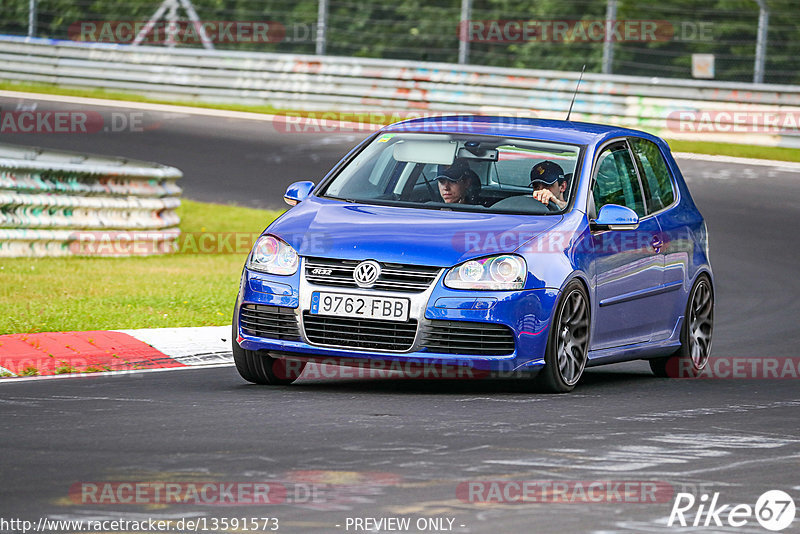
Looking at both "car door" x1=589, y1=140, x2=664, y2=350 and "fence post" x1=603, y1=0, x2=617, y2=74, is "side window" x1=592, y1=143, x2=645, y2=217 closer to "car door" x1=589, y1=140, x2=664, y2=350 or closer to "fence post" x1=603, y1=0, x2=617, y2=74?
"car door" x1=589, y1=140, x2=664, y2=350

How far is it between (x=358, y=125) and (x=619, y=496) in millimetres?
22006

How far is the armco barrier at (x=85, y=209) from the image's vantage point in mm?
15883

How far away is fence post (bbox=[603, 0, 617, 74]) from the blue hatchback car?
14.8m

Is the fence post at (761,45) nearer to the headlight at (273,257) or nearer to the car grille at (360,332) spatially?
the headlight at (273,257)

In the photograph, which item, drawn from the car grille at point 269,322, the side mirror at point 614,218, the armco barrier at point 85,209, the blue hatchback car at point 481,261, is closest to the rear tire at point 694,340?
the blue hatchback car at point 481,261

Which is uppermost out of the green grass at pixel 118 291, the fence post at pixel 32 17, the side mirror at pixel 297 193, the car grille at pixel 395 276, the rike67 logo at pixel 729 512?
the fence post at pixel 32 17

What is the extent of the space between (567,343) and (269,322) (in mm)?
1708

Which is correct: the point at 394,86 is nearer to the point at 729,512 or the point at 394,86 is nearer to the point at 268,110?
the point at 268,110

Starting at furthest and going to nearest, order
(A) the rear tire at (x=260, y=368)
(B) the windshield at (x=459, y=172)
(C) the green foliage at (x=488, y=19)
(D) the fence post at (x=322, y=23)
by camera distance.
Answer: (C) the green foliage at (x=488, y=19) < (D) the fence post at (x=322, y=23) < (B) the windshield at (x=459, y=172) < (A) the rear tire at (x=260, y=368)

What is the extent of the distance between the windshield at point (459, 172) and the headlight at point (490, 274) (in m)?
0.92

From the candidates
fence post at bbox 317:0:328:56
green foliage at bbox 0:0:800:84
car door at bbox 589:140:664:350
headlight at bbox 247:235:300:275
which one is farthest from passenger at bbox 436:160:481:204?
fence post at bbox 317:0:328:56

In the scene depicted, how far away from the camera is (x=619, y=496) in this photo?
626 cm

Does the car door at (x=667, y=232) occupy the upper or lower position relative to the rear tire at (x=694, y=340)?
upper

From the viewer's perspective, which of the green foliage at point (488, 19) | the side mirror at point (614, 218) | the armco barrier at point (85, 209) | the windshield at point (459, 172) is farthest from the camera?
the green foliage at point (488, 19)
